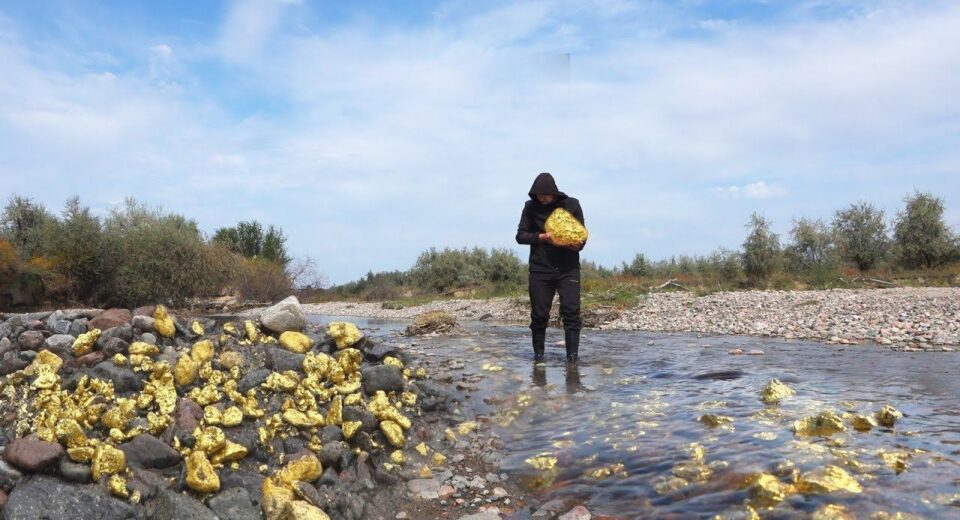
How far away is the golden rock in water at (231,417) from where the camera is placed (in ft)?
11.7

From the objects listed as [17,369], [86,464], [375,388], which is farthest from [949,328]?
[17,369]

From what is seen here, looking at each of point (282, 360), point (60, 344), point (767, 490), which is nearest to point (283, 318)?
point (282, 360)

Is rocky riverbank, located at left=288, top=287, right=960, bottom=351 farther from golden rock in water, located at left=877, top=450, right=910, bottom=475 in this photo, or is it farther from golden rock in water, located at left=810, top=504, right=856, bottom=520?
golden rock in water, located at left=810, top=504, right=856, bottom=520

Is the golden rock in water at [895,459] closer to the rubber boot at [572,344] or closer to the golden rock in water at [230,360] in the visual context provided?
the rubber boot at [572,344]

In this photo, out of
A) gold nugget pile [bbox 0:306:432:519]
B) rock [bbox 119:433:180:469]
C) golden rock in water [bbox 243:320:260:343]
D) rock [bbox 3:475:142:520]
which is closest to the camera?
rock [bbox 3:475:142:520]

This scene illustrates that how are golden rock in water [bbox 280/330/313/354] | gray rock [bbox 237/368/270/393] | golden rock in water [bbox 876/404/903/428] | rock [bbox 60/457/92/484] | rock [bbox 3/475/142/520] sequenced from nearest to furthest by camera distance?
rock [bbox 3/475/142/520]
rock [bbox 60/457/92/484]
golden rock in water [bbox 876/404/903/428]
gray rock [bbox 237/368/270/393]
golden rock in water [bbox 280/330/313/354]

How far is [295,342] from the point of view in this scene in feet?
16.8

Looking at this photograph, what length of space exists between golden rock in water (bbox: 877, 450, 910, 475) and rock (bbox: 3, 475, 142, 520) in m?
3.67

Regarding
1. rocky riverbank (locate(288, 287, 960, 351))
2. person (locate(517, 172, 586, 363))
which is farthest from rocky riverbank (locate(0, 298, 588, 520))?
rocky riverbank (locate(288, 287, 960, 351))

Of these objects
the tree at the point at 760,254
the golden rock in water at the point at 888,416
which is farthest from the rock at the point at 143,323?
the tree at the point at 760,254

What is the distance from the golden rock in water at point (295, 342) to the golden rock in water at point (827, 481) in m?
3.81

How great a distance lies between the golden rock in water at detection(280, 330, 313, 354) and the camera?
506 cm

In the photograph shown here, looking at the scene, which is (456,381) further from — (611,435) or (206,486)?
(206,486)

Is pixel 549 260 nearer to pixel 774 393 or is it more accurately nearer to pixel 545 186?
pixel 545 186
